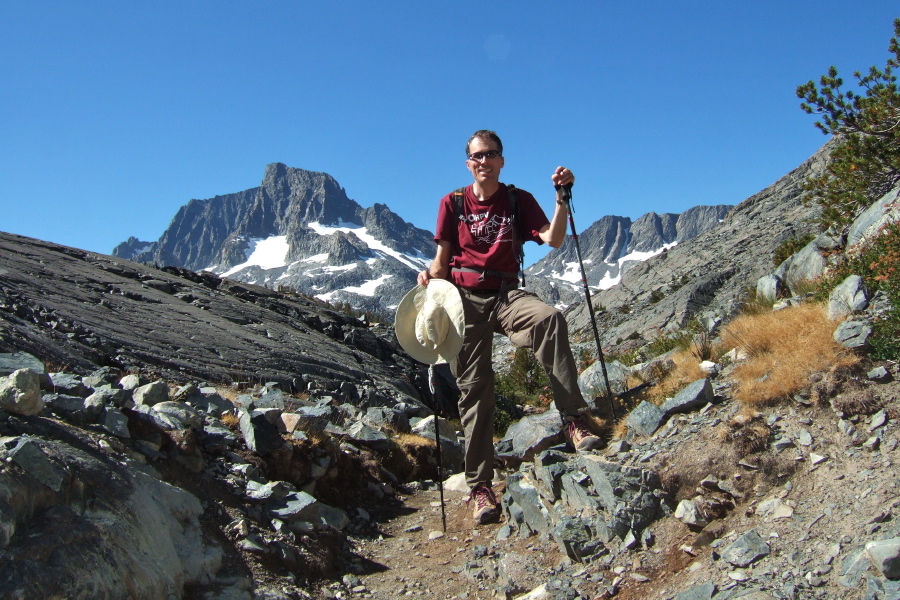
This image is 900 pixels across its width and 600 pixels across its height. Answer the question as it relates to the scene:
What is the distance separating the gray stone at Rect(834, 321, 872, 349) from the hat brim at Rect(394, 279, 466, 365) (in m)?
3.01

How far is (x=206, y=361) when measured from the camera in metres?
10.1

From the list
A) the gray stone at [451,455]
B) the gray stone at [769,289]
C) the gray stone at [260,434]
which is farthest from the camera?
the gray stone at [769,289]

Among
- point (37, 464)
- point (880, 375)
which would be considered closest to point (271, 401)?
point (37, 464)

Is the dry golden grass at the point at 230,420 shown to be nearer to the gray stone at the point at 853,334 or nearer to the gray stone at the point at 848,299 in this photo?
the gray stone at the point at 853,334

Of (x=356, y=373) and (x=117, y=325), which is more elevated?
(x=117, y=325)

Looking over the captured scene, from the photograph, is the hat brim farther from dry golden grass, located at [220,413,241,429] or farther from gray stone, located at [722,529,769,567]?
gray stone, located at [722,529,769,567]

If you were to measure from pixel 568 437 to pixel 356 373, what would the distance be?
7453mm

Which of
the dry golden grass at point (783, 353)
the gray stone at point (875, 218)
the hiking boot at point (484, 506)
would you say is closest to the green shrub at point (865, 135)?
the gray stone at point (875, 218)

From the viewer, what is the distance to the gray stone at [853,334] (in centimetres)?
464

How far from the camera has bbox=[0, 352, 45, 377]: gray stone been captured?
5031 mm

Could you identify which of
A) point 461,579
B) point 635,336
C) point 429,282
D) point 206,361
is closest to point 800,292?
point 429,282

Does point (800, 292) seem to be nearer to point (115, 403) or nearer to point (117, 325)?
point (115, 403)

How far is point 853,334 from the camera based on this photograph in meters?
4.79

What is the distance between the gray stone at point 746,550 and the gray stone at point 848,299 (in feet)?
9.75
